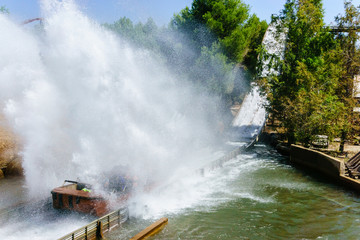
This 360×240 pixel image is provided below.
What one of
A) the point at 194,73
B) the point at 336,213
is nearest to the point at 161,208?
the point at 336,213

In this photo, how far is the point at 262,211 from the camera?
34.7ft

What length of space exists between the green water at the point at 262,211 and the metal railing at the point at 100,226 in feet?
0.80

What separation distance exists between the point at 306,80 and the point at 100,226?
17871 mm

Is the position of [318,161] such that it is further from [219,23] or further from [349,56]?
[219,23]

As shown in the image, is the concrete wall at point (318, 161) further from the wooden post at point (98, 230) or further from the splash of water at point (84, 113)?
the wooden post at point (98, 230)

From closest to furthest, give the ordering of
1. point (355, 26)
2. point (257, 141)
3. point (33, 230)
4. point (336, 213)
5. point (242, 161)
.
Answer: point (33, 230)
point (336, 213)
point (355, 26)
point (242, 161)
point (257, 141)

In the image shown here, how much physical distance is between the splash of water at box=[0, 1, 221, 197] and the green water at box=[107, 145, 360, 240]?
2.27 m

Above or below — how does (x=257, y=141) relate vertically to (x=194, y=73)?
below

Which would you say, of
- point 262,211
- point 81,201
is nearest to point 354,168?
point 262,211

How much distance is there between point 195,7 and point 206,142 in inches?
521

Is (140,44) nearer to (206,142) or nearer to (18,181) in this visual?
(206,142)

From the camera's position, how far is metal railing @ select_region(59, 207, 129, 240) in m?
7.21

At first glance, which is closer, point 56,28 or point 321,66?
point 56,28

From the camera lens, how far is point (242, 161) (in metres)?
19.8
